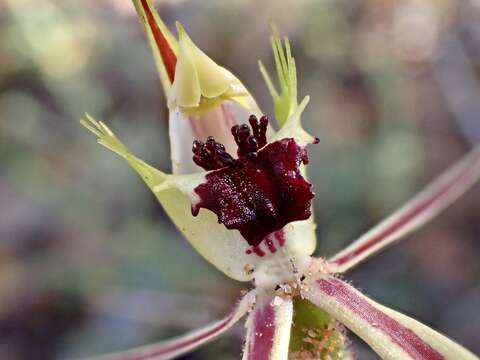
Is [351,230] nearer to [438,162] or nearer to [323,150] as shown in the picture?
[323,150]

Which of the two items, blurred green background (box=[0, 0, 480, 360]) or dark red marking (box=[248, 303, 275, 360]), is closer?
dark red marking (box=[248, 303, 275, 360])

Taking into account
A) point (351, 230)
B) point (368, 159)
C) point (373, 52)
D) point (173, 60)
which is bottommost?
point (173, 60)

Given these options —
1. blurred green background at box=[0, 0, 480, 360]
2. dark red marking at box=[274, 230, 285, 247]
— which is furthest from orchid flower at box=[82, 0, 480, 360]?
blurred green background at box=[0, 0, 480, 360]

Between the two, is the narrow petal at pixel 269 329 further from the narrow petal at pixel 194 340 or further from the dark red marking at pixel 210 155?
the dark red marking at pixel 210 155

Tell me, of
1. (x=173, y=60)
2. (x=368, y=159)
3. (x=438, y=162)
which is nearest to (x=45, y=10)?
(x=368, y=159)

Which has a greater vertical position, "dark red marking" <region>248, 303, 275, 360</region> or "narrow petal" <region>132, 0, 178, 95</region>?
"narrow petal" <region>132, 0, 178, 95</region>

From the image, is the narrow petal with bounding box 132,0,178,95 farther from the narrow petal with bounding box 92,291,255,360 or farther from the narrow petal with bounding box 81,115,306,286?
the narrow petal with bounding box 92,291,255,360
